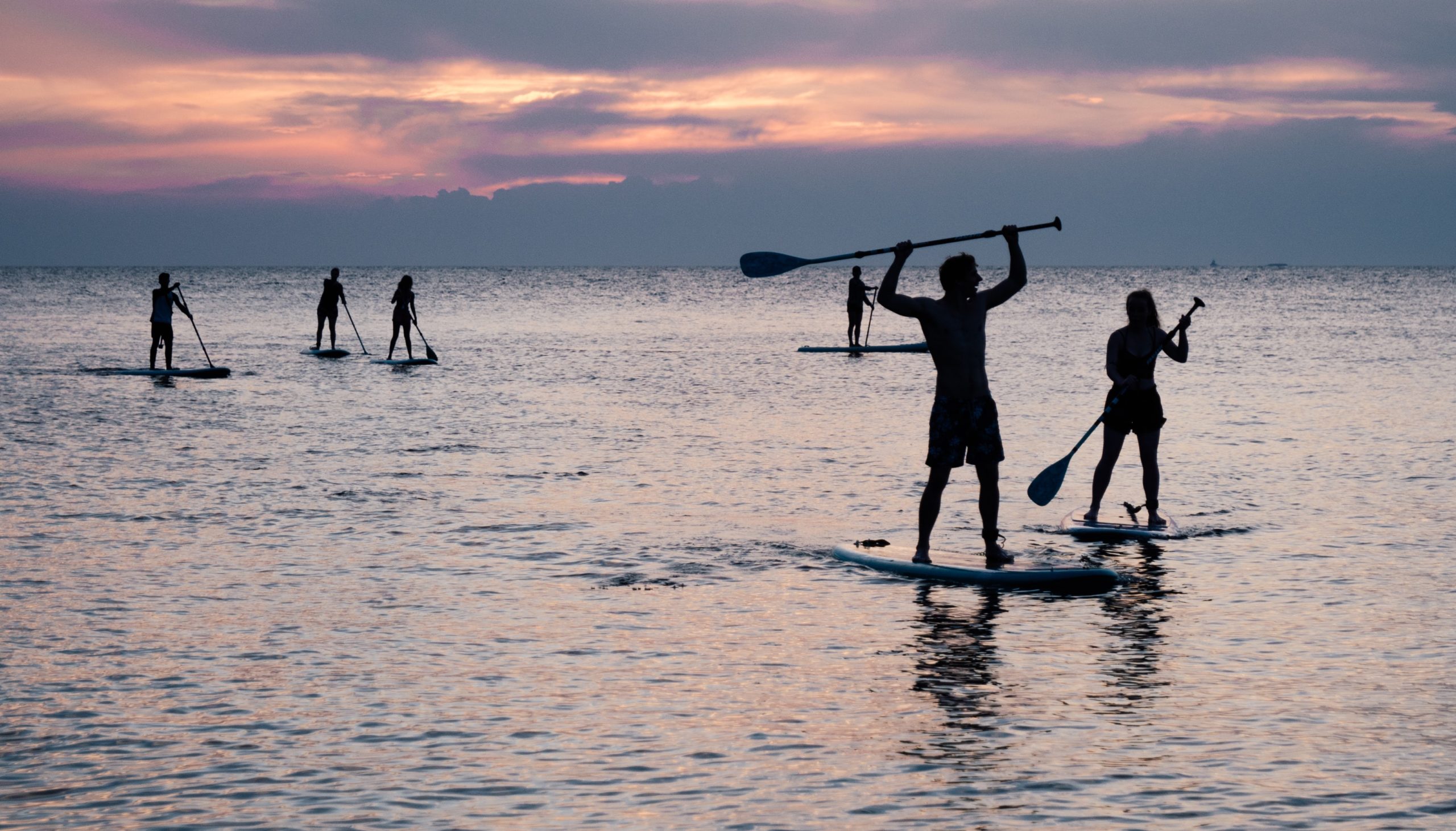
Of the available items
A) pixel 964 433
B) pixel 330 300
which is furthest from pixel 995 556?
pixel 330 300

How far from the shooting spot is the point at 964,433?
9414 millimetres

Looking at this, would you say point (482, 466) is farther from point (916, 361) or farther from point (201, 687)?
point (916, 361)

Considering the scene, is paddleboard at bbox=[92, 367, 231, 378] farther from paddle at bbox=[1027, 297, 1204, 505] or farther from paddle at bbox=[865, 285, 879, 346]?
paddle at bbox=[1027, 297, 1204, 505]

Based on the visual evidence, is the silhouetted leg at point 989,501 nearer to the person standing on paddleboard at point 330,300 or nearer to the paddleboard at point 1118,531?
the paddleboard at point 1118,531

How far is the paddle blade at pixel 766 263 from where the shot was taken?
39.0 feet

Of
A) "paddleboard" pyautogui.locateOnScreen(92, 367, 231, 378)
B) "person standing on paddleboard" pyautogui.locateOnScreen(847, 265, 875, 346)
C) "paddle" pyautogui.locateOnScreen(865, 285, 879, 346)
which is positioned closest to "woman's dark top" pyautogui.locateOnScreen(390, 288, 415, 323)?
"paddleboard" pyautogui.locateOnScreen(92, 367, 231, 378)

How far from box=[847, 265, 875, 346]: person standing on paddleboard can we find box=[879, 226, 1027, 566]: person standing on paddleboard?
20.4 metres

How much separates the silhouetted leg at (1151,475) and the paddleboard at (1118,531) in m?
0.08

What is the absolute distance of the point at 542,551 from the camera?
10664 mm

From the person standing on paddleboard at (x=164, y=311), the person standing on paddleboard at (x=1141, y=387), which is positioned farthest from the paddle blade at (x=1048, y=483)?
the person standing on paddleboard at (x=164, y=311)

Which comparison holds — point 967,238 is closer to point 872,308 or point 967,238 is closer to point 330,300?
point 872,308

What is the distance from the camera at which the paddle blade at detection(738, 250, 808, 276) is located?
11.9m

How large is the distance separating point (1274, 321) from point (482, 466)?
187 ft

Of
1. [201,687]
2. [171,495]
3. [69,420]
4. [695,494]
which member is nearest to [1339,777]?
[201,687]
